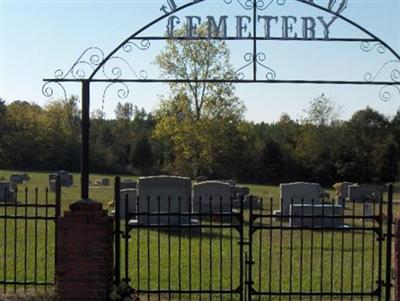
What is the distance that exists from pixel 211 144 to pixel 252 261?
117 ft

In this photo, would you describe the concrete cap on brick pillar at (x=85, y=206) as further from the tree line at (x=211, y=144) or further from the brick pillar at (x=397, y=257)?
A: the tree line at (x=211, y=144)

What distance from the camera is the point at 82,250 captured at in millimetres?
7926

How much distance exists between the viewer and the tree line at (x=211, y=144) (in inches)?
1727

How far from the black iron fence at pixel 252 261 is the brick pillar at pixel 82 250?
304mm

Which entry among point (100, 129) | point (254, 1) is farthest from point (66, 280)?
point (100, 129)

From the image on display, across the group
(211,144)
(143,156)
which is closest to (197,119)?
(211,144)

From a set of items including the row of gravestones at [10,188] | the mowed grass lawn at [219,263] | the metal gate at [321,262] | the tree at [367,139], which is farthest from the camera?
the tree at [367,139]

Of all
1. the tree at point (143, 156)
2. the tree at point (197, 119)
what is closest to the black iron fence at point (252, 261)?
the tree at point (197, 119)

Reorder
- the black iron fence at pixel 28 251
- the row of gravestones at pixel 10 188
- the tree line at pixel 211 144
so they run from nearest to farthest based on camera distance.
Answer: the black iron fence at pixel 28 251
the row of gravestones at pixel 10 188
the tree line at pixel 211 144

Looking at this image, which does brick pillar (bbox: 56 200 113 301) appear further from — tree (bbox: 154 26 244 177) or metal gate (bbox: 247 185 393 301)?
tree (bbox: 154 26 244 177)

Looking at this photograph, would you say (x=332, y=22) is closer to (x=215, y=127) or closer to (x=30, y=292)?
(x=30, y=292)

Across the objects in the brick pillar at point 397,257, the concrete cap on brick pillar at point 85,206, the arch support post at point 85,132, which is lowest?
the brick pillar at point 397,257

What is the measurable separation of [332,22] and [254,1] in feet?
3.07

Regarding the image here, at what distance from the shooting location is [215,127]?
43438 mm
